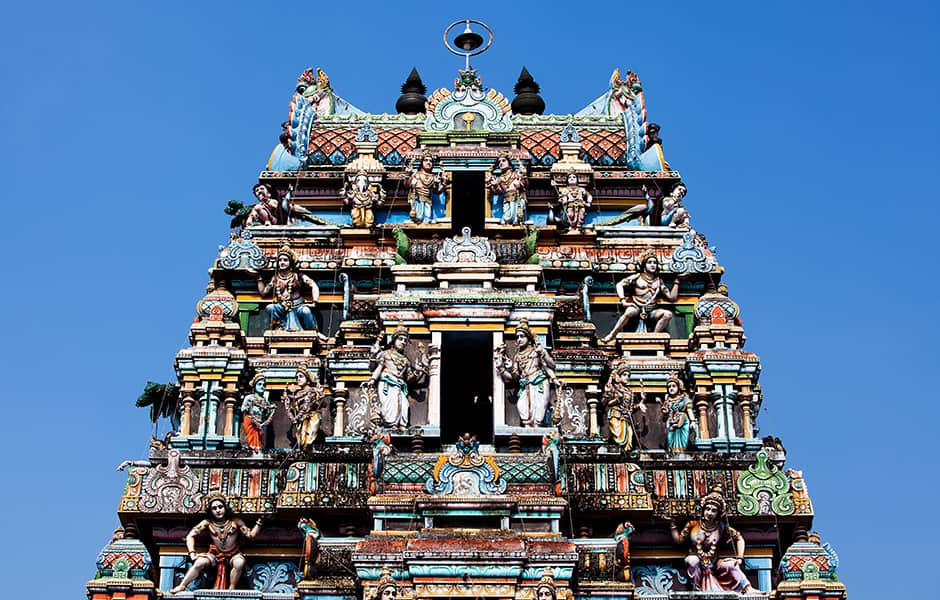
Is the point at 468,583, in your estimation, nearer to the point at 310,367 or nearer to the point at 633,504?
the point at 633,504

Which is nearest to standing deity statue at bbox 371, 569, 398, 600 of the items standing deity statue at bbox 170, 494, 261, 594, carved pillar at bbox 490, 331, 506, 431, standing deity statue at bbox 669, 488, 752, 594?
standing deity statue at bbox 170, 494, 261, 594

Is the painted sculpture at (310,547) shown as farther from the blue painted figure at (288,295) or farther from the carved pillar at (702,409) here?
the carved pillar at (702,409)

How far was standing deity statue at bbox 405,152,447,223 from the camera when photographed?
4606 centimetres

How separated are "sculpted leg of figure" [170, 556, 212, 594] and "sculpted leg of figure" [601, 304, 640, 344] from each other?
1184 cm

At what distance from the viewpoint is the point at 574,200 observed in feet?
156

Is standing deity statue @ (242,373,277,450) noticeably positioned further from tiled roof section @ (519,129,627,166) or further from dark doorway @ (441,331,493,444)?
tiled roof section @ (519,129,627,166)

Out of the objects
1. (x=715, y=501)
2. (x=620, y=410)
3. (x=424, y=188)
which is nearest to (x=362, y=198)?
(x=424, y=188)

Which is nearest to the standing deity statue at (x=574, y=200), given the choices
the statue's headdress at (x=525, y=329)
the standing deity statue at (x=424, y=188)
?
the standing deity statue at (x=424, y=188)

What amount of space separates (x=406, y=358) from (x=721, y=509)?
24.6 ft

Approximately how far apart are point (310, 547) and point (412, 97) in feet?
91.9

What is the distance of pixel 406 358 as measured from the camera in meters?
39.7

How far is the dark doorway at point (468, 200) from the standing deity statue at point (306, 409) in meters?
7.81

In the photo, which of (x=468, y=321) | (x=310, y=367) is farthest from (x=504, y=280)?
(x=310, y=367)

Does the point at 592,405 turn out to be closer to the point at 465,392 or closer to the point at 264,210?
the point at 465,392
